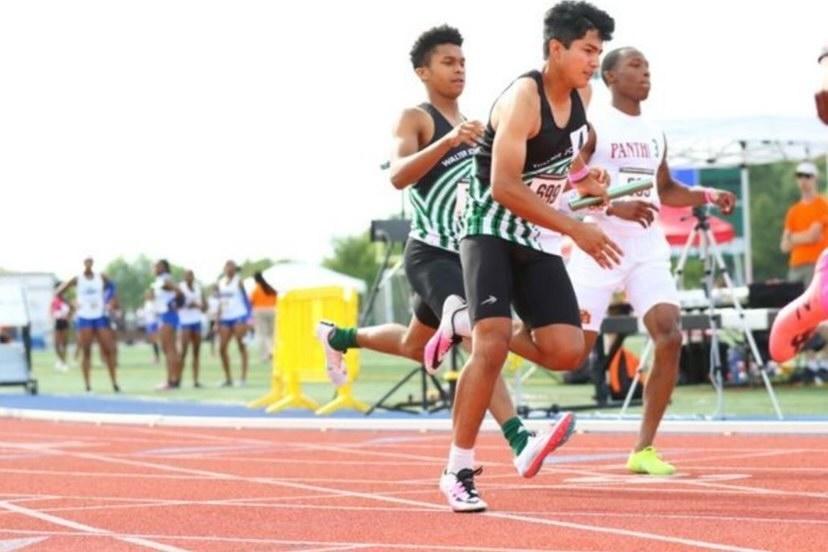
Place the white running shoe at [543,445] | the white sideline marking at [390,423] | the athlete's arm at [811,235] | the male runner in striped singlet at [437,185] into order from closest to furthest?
the white running shoe at [543,445] < the male runner in striped singlet at [437,185] < the white sideline marking at [390,423] < the athlete's arm at [811,235]

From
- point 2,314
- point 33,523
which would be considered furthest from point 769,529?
point 2,314

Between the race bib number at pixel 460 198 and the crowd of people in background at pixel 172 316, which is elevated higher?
the race bib number at pixel 460 198

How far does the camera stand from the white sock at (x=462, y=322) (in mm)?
7985

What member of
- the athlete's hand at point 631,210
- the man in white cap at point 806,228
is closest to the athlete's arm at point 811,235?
the man in white cap at point 806,228

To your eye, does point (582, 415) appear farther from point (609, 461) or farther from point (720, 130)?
point (720, 130)

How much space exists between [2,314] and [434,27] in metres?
15.8

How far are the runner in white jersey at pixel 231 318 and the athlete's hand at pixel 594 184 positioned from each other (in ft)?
53.9

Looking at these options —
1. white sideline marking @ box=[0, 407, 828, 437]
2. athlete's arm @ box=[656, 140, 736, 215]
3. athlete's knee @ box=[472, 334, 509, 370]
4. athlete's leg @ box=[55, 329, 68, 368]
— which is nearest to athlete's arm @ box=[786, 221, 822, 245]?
white sideline marking @ box=[0, 407, 828, 437]

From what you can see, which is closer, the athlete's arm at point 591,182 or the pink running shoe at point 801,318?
the athlete's arm at point 591,182

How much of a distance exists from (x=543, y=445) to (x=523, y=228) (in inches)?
38.4

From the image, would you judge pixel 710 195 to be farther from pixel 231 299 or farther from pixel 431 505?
pixel 231 299

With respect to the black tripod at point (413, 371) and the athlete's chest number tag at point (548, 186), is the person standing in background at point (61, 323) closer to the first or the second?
the black tripod at point (413, 371)

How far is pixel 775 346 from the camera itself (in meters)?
8.91

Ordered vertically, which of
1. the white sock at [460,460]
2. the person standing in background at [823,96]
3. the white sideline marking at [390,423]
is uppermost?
the person standing in background at [823,96]
